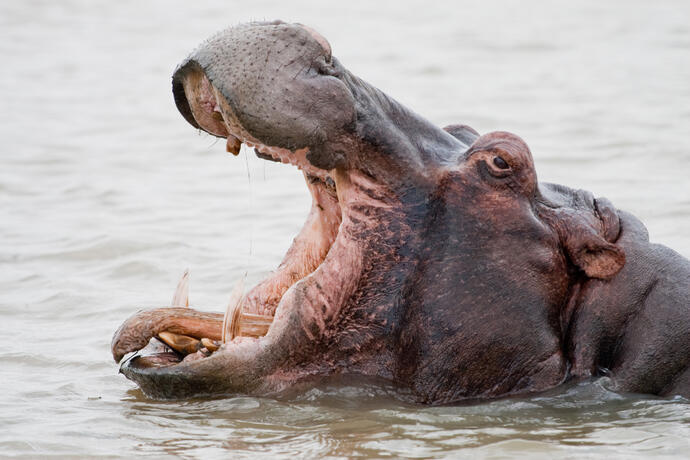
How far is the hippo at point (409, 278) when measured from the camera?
17.8ft

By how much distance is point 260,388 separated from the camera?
18.4 ft

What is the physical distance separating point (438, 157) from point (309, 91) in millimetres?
764

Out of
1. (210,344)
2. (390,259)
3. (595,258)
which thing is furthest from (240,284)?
(595,258)

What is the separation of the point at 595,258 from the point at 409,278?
0.90m

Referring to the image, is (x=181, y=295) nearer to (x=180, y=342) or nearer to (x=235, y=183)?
(x=180, y=342)

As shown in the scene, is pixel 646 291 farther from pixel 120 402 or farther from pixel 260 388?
pixel 120 402

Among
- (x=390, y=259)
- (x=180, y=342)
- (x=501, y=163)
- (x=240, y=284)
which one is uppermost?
(x=501, y=163)

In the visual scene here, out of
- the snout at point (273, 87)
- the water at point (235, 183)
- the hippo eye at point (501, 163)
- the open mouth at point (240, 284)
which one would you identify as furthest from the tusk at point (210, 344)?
the hippo eye at point (501, 163)

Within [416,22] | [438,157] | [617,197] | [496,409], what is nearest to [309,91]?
[438,157]

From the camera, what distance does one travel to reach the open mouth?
546 centimetres

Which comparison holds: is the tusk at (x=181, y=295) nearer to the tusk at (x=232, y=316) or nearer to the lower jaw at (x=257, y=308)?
the lower jaw at (x=257, y=308)

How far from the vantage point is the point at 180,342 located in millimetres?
5719

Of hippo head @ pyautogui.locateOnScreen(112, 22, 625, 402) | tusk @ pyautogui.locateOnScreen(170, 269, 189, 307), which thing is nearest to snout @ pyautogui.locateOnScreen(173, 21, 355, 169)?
hippo head @ pyautogui.locateOnScreen(112, 22, 625, 402)

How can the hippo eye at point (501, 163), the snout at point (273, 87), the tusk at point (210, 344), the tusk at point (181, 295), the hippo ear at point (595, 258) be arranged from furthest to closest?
the tusk at point (181, 295), the hippo ear at point (595, 258), the hippo eye at point (501, 163), the tusk at point (210, 344), the snout at point (273, 87)
